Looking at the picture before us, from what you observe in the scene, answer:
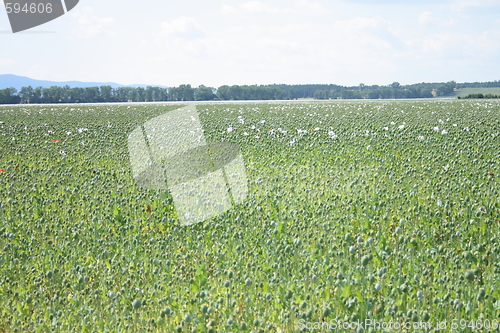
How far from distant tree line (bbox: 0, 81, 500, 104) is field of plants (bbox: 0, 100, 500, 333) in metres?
90.0

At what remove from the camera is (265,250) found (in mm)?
5531

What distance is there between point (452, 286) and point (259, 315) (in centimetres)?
185

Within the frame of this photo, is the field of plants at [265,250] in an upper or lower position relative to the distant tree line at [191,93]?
upper

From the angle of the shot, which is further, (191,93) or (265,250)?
(191,93)

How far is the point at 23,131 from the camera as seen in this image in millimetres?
18750

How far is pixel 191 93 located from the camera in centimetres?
11019

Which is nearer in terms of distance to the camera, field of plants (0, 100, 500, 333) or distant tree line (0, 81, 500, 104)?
field of plants (0, 100, 500, 333)

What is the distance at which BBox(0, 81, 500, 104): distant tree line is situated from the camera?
92500mm

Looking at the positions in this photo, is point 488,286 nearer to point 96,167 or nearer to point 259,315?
point 259,315

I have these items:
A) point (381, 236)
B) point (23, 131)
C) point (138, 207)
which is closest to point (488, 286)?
point (381, 236)

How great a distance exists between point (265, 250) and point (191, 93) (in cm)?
10735

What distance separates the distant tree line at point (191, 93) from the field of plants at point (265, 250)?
90.0m

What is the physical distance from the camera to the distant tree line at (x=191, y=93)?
92500 mm

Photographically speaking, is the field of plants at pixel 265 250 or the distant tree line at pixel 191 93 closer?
the field of plants at pixel 265 250
